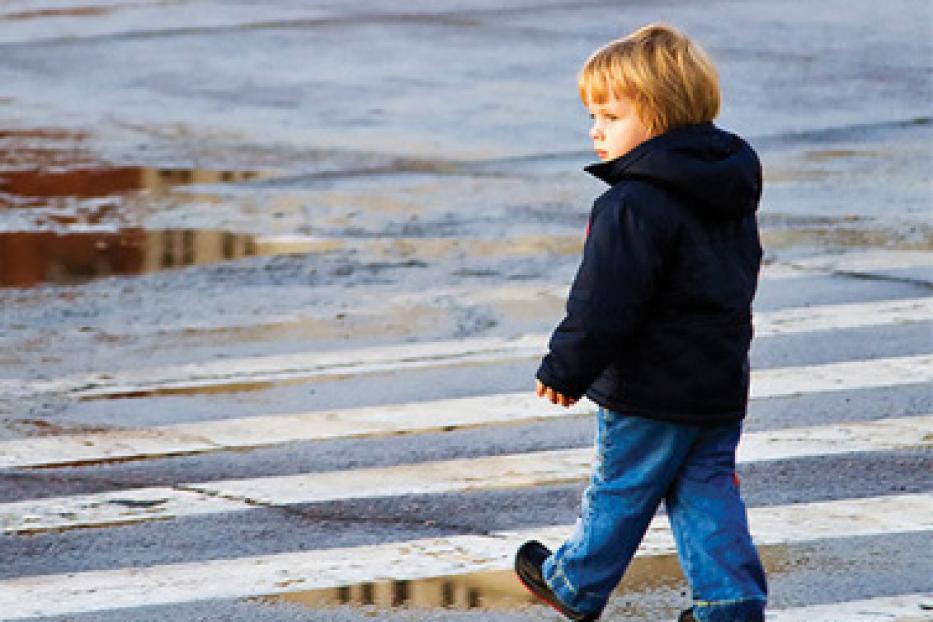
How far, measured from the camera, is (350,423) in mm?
7242

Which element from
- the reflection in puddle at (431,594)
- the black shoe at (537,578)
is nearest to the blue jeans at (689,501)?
the black shoe at (537,578)

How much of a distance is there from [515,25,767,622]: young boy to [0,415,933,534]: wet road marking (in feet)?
5.92

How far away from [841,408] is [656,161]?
2.99 meters

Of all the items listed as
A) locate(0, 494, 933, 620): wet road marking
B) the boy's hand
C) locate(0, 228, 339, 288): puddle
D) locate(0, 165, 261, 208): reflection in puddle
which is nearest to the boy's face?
the boy's hand

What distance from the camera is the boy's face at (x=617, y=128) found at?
14.9 feet

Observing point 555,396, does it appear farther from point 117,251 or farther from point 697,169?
point 117,251

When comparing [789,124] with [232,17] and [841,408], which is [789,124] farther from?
[232,17]

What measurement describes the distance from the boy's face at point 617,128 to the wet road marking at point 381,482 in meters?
2.03

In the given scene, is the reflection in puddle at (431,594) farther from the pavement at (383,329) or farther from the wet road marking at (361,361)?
the wet road marking at (361,361)

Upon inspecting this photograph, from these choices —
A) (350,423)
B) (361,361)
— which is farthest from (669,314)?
(361,361)

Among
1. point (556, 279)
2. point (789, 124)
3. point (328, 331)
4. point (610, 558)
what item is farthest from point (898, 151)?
point (610, 558)

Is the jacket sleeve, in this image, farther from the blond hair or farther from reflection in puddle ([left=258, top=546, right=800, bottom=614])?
reflection in puddle ([left=258, top=546, right=800, bottom=614])

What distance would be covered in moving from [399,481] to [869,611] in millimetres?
1784

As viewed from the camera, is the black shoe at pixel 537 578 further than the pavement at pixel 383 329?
No
